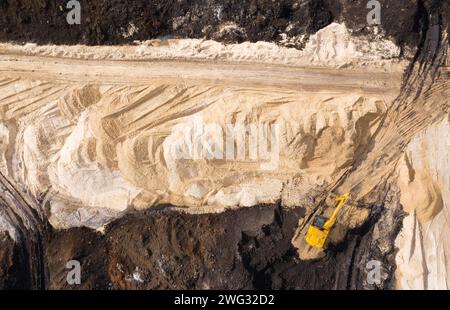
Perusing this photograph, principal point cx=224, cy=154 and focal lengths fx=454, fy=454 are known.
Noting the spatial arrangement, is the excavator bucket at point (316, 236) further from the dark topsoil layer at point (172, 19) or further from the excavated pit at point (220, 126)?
the dark topsoil layer at point (172, 19)

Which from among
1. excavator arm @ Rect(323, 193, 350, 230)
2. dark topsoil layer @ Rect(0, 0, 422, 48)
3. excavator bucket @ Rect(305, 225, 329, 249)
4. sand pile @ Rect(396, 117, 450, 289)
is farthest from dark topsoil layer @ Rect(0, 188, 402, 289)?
dark topsoil layer @ Rect(0, 0, 422, 48)

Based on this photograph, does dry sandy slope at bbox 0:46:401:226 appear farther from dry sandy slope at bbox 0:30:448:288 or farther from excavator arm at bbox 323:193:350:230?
excavator arm at bbox 323:193:350:230

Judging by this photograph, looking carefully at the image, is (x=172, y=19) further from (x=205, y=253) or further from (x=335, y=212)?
(x=335, y=212)

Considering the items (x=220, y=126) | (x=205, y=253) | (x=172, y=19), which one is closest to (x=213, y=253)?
(x=205, y=253)

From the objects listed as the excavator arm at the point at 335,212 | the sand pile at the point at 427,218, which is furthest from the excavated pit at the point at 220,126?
the excavator arm at the point at 335,212

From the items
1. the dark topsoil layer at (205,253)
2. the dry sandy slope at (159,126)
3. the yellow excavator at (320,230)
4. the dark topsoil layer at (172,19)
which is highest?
the dark topsoil layer at (172,19)
